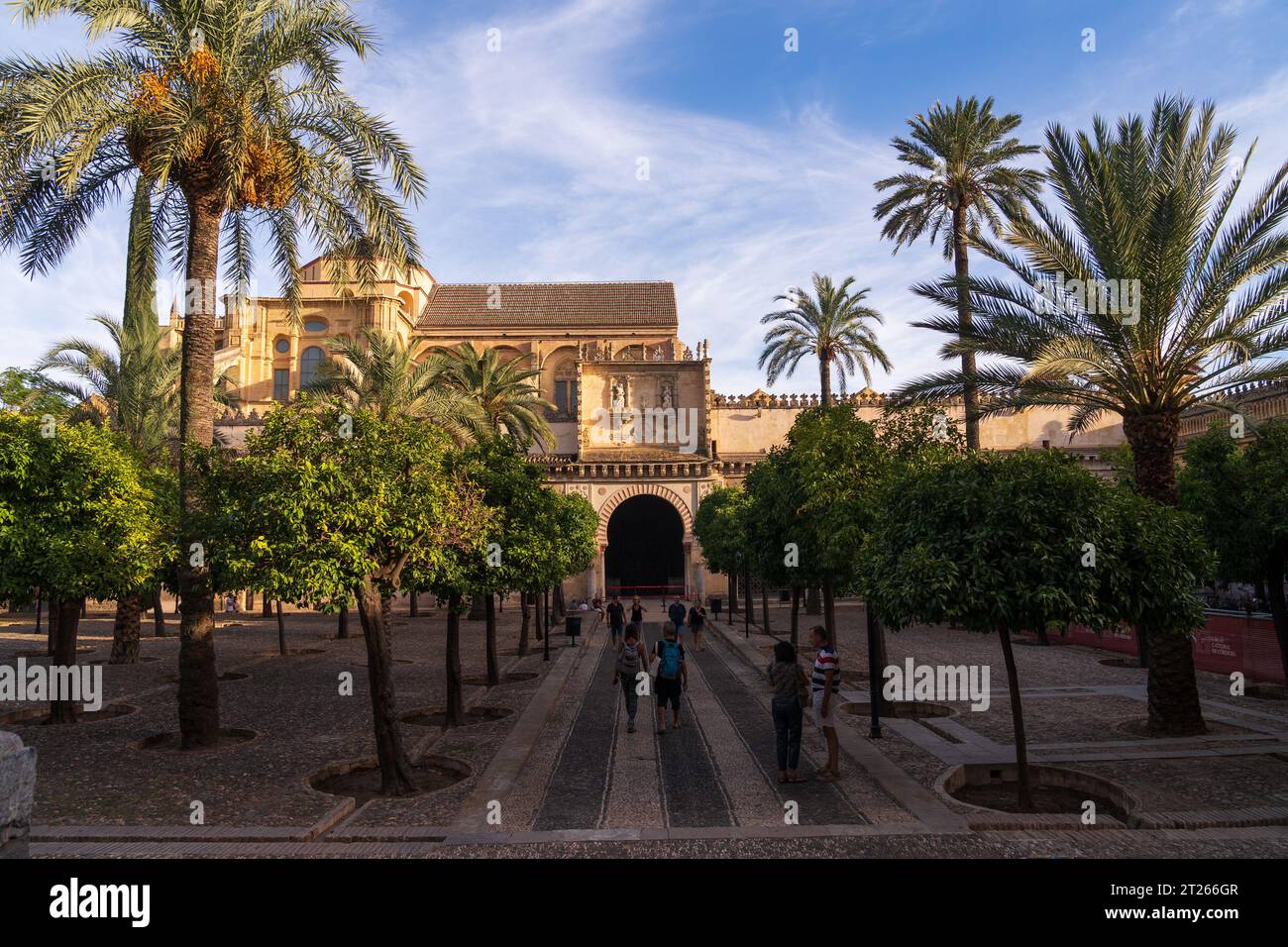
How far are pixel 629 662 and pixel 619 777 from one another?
113 inches

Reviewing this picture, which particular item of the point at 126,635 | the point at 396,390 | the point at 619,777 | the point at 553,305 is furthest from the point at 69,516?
the point at 553,305

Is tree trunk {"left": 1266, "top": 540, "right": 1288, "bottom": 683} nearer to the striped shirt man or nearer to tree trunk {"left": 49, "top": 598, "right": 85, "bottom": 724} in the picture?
the striped shirt man

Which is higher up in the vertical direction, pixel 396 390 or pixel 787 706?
pixel 396 390

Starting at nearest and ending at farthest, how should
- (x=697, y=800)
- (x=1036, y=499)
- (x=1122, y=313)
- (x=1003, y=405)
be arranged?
(x=1036, y=499) → (x=697, y=800) → (x=1122, y=313) → (x=1003, y=405)

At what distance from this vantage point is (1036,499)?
8578 mm

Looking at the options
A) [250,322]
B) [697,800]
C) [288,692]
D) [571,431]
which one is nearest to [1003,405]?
[697,800]

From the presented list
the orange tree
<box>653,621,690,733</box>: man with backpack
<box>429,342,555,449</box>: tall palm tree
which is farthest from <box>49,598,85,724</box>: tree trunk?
A: <box>429,342,555,449</box>: tall palm tree

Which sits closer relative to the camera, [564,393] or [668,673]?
[668,673]

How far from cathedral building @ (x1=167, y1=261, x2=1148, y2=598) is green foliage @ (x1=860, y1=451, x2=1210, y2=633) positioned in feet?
101

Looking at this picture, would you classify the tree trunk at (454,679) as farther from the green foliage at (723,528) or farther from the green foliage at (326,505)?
the green foliage at (723,528)

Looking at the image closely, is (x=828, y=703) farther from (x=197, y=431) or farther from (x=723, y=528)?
(x=723, y=528)

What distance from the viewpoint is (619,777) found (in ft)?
33.8
